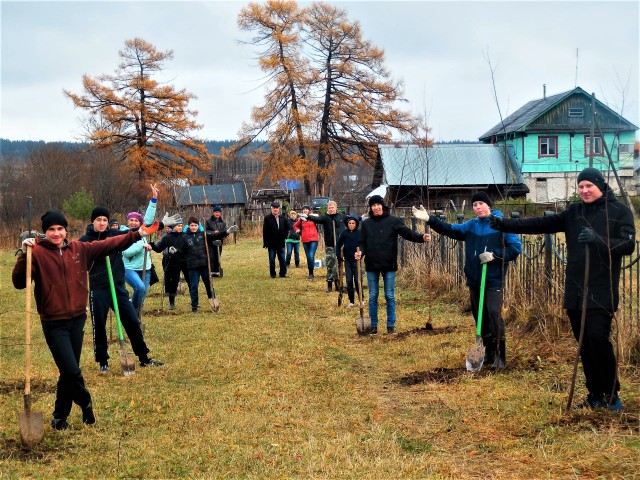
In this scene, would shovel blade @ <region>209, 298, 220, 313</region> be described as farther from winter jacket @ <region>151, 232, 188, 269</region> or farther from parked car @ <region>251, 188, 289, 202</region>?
parked car @ <region>251, 188, 289, 202</region>

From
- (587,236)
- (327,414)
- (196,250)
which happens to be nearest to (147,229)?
(327,414)

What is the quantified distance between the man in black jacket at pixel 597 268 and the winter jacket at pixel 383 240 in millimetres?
4202

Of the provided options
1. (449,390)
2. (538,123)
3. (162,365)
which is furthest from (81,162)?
(449,390)

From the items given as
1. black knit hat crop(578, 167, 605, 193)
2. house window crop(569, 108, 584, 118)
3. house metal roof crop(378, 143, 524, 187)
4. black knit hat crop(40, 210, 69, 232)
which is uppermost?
house window crop(569, 108, 584, 118)

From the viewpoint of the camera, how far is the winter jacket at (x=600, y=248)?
19.3 ft

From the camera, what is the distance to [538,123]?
1907 inches

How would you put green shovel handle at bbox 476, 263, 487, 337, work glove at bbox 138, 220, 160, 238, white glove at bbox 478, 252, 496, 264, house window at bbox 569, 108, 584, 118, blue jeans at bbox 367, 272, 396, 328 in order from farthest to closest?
house window at bbox 569, 108, 584, 118, blue jeans at bbox 367, 272, 396, 328, green shovel handle at bbox 476, 263, 487, 337, white glove at bbox 478, 252, 496, 264, work glove at bbox 138, 220, 160, 238

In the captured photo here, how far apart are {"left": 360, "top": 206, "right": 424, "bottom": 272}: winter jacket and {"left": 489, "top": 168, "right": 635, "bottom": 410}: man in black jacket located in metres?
4.20

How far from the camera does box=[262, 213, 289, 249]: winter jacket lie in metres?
19.3

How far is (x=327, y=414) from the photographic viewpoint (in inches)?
260

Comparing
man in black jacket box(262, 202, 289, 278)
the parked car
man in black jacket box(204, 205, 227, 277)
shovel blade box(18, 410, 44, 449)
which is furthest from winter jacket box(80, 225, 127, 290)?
the parked car

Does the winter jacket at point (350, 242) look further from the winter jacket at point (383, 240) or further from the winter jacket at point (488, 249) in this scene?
the winter jacket at point (488, 249)

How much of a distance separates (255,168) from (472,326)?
77.3 m

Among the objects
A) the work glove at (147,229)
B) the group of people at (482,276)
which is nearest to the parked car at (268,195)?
the group of people at (482,276)
